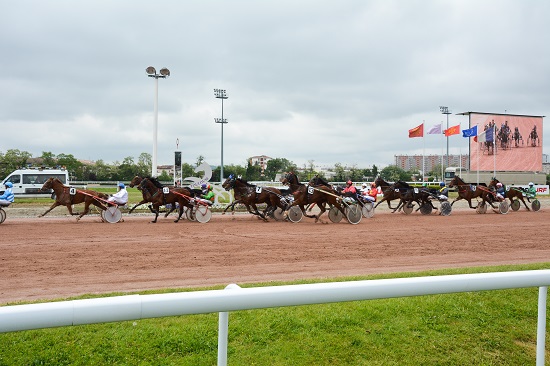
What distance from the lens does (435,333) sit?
12.7ft

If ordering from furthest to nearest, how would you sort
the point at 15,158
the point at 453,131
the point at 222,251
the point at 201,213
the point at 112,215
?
the point at 15,158
the point at 453,131
the point at 201,213
the point at 112,215
the point at 222,251

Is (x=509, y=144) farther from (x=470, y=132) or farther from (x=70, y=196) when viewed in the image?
(x=70, y=196)

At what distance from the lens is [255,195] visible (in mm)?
Answer: 16688

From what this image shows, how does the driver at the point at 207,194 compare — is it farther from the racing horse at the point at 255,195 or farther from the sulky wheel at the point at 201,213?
the sulky wheel at the point at 201,213

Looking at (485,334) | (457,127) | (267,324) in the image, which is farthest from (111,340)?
(457,127)

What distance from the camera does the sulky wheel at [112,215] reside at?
1503 cm

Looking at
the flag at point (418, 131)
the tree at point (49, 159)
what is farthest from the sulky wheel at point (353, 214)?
the tree at point (49, 159)

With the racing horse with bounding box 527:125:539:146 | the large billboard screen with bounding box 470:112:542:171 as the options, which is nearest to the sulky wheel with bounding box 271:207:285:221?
the large billboard screen with bounding box 470:112:542:171

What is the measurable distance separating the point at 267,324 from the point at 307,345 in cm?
44

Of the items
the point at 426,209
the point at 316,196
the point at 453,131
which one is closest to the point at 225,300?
the point at 316,196

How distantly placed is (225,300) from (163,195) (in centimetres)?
1400

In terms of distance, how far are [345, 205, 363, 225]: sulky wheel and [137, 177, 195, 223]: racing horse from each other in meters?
5.44

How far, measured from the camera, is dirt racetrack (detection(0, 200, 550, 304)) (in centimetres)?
690

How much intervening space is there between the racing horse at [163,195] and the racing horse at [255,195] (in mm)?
1785
